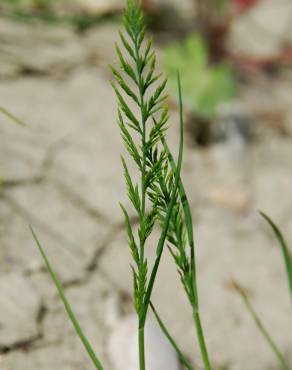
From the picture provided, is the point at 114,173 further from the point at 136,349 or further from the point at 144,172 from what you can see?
the point at 144,172

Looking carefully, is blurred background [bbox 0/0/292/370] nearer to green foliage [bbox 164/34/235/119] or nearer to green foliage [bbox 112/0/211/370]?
green foliage [bbox 164/34/235/119]

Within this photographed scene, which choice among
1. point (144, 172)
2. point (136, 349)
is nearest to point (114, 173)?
point (136, 349)

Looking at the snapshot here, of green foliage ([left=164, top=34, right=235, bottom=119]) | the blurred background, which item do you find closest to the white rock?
the blurred background

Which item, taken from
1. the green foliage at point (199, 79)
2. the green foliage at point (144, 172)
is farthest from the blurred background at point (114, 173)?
the green foliage at point (144, 172)

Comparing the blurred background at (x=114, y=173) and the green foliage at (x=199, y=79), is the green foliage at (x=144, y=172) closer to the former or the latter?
the blurred background at (x=114, y=173)

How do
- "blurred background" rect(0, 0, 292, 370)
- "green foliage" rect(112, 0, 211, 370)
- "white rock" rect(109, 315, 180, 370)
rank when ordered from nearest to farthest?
1. "green foliage" rect(112, 0, 211, 370)
2. "white rock" rect(109, 315, 180, 370)
3. "blurred background" rect(0, 0, 292, 370)

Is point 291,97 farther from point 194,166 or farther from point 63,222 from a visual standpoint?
point 63,222
